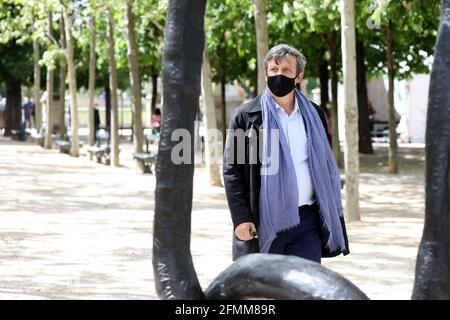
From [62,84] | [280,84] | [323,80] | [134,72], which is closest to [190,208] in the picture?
[280,84]

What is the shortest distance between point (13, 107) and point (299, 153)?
145 feet

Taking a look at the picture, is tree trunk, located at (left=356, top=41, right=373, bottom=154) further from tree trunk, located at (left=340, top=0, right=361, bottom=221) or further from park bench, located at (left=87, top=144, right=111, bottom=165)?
tree trunk, located at (left=340, top=0, right=361, bottom=221)

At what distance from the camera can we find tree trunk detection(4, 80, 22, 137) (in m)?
47.2

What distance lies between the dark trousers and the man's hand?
17 centimetres

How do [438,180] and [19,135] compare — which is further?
[19,135]

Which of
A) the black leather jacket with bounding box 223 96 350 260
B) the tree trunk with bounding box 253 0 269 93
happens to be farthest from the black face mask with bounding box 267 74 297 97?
the tree trunk with bounding box 253 0 269 93

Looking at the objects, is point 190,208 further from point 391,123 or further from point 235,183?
point 391,123

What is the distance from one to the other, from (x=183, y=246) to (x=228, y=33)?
2434 centimetres

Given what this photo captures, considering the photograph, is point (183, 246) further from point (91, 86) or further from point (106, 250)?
point (91, 86)

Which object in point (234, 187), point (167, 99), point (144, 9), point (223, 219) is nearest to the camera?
point (167, 99)

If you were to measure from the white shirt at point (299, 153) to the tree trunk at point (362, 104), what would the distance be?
23.9 m

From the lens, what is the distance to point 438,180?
345cm
